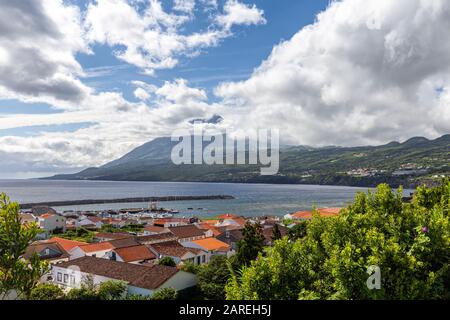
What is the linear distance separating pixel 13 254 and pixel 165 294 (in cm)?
1699

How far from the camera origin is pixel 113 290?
26.3 metres

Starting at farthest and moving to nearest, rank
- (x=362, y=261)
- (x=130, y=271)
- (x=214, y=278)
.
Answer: (x=130, y=271) → (x=214, y=278) → (x=362, y=261)

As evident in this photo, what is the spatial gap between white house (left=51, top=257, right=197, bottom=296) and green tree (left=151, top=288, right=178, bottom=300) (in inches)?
45.0

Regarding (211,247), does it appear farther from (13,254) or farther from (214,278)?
(13,254)

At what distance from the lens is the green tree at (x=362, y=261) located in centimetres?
889

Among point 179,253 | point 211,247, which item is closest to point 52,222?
point 211,247

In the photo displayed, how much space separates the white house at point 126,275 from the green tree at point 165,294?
3.75 feet

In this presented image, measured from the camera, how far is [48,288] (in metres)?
24.3

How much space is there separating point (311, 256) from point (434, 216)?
4.05 m

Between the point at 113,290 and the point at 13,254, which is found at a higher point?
the point at 13,254

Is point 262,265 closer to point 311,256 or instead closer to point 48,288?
point 311,256

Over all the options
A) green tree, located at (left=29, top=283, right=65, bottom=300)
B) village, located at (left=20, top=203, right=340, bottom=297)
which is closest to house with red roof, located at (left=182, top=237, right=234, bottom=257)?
village, located at (left=20, top=203, right=340, bottom=297)

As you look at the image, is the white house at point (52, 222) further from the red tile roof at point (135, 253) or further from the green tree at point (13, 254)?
the green tree at point (13, 254)
